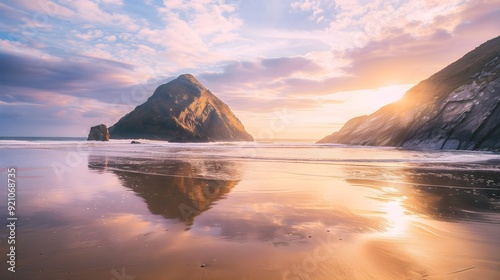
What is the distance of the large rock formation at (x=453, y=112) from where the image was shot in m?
45.9

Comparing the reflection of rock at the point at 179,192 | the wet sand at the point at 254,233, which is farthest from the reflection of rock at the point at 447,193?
the reflection of rock at the point at 179,192

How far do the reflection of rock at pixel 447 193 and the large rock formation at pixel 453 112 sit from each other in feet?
120

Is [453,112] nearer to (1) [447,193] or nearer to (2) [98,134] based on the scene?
(1) [447,193]

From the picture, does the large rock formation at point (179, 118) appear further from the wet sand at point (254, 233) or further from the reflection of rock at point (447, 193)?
the wet sand at point (254, 233)

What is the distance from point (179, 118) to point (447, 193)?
5964 inches

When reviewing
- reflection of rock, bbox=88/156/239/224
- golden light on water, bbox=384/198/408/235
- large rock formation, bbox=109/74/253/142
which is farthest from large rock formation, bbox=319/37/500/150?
large rock formation, bbox=109/74/253/142

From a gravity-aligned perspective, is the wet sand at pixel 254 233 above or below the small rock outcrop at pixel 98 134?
below

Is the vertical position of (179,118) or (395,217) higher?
(179,118)

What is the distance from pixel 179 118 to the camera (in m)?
155

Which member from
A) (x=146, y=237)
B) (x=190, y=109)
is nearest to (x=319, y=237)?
(x=146, y=237)

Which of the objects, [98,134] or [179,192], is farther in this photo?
[98,134]

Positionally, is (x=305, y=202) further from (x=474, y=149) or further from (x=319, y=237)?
(x=474, y=149)

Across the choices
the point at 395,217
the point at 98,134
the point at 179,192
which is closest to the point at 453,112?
the point at 395,217

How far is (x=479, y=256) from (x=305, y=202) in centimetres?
528
